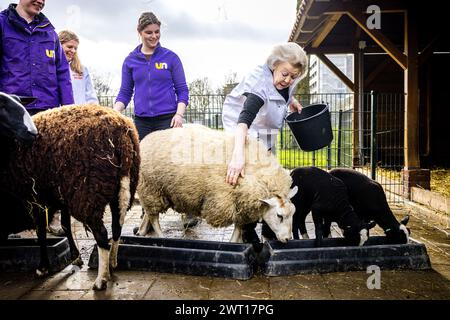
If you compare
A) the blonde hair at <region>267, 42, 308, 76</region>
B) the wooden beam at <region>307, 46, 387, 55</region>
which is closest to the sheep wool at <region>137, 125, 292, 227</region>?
the blonde hair at <region>267, 42, 308, 76</region>

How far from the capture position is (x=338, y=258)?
3615mm

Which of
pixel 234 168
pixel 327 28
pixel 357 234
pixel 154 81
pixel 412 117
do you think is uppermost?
pixel 327 28

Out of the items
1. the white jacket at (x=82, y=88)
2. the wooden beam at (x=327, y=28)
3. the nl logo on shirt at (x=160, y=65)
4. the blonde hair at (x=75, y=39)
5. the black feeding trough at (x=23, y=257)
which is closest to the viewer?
the black feeding trough at (x=23, y=257)

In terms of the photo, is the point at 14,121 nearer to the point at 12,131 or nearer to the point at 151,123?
the point at 12,131

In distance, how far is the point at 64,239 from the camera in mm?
3965

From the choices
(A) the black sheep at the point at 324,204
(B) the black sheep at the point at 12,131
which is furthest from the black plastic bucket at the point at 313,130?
(B) the black sheep at the point at 12,131

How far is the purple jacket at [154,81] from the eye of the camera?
4.90m

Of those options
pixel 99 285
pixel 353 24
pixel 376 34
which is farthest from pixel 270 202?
pixel 353 24

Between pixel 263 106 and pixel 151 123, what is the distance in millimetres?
1652

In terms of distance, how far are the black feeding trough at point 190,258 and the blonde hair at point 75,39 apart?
283cm

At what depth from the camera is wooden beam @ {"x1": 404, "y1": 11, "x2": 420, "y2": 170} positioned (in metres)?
7.39

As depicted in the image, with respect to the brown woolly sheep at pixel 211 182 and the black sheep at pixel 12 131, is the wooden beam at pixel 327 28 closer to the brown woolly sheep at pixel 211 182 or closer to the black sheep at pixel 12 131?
the brown woolly sheep at pixel 211 182

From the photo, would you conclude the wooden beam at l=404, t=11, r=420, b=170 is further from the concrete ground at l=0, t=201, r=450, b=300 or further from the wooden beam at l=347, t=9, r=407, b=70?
the concrete ground at l=0, t=201, r=450, b=300

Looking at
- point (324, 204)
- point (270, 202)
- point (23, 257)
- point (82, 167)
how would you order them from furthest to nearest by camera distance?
point (324, 204)
point (270, 202)
point (23, 257)
point (82, 167)
